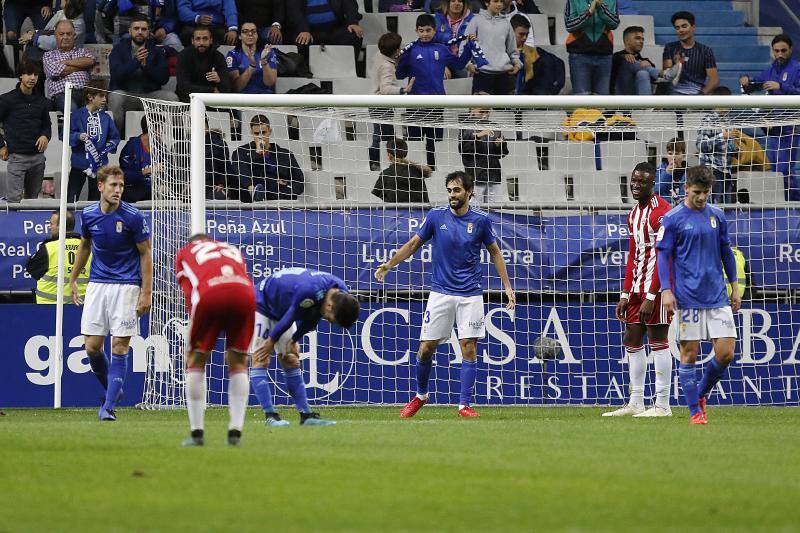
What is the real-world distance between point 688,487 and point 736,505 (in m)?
0.65

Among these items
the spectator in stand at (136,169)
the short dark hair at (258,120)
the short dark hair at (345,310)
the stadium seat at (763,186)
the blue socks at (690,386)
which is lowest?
the blue socks at (690,386)

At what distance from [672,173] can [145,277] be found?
758 cm

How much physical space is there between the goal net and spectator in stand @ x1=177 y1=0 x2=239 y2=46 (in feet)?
11.9

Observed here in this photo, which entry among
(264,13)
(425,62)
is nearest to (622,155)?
(425,62)

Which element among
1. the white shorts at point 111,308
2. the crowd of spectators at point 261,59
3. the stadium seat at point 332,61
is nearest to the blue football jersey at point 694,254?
the white shorts at point 111,308

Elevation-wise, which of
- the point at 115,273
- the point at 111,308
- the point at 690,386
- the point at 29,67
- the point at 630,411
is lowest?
the point at 630,411

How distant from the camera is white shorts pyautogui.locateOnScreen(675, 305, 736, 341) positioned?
12109 mm

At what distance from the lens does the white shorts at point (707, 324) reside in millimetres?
12109

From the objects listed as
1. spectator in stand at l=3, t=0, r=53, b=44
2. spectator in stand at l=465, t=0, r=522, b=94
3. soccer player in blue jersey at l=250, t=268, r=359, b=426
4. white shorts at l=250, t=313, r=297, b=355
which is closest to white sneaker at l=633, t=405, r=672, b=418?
soccer player in blue jersey at l=250, t=268, r=359, b=426

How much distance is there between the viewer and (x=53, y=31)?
67.7 feet

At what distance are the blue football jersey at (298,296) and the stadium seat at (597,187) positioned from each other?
7.25 m

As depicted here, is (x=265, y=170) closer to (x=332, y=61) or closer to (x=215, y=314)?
(x=332, y=61)

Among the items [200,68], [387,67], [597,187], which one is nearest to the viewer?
[597,187]

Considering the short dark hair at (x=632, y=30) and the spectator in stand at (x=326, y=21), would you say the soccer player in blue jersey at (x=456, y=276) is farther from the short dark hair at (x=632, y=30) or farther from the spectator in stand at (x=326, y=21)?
the short dark hair at (x=632, y=30)
